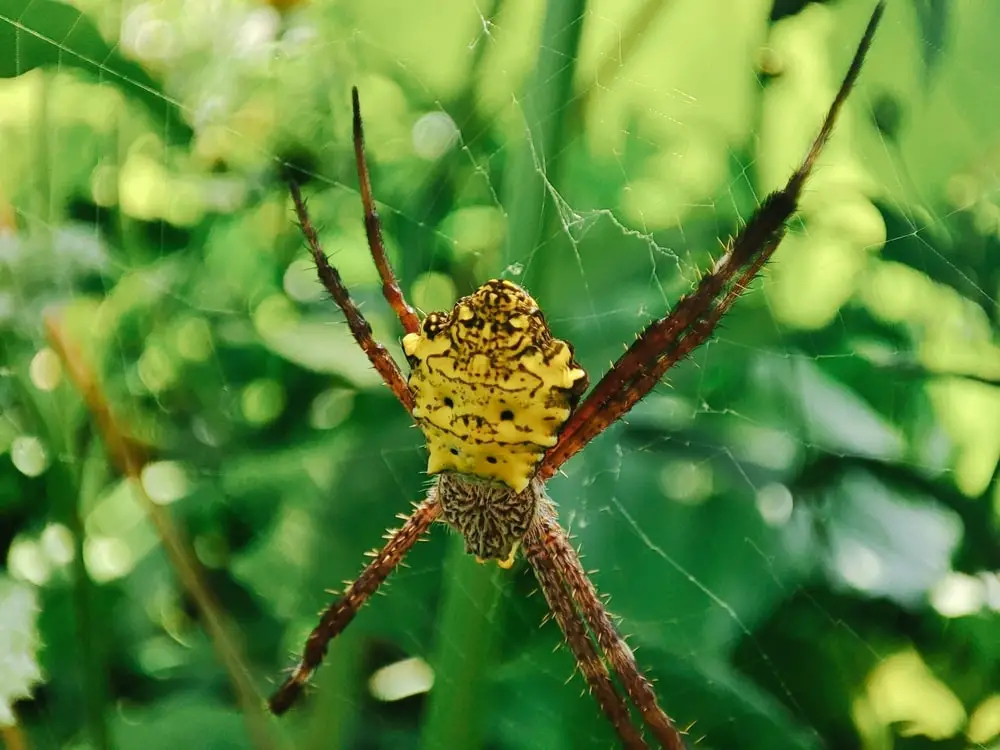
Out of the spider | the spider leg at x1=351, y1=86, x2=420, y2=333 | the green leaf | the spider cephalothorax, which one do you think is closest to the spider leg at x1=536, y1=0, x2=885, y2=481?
the spider

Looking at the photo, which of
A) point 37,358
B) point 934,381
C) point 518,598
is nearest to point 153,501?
point 37,358

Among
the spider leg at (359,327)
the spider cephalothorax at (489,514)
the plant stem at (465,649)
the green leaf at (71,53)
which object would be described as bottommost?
the plant stem at (465,649)

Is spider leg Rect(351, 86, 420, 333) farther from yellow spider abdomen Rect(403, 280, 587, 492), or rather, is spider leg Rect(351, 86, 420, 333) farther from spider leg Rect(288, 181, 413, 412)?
yellow spider abdomen Rect(403, 280, 587, 492)

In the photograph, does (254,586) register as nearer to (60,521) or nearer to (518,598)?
(60,521)

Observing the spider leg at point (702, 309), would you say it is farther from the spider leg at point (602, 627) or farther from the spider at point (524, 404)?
the spider leg at point (602, 627)

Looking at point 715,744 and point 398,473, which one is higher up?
point 398,473

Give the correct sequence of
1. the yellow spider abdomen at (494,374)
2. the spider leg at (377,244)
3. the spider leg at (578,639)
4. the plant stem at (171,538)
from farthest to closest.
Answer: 1. the plant stem at (171,538)
2. the spider leg at (578,639)
3. the spider leg at (377,244)
4. the yellow spider abdomen at (494,374)

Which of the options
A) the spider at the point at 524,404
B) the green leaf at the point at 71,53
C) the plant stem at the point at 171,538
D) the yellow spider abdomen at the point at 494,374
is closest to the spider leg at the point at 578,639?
the spider at the point at 524,404

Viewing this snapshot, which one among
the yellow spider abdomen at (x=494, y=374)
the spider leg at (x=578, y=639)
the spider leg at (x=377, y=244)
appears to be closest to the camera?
the yellow spider abdomen at (x=494, y=374)

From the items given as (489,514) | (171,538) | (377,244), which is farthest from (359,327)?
(171,538)
